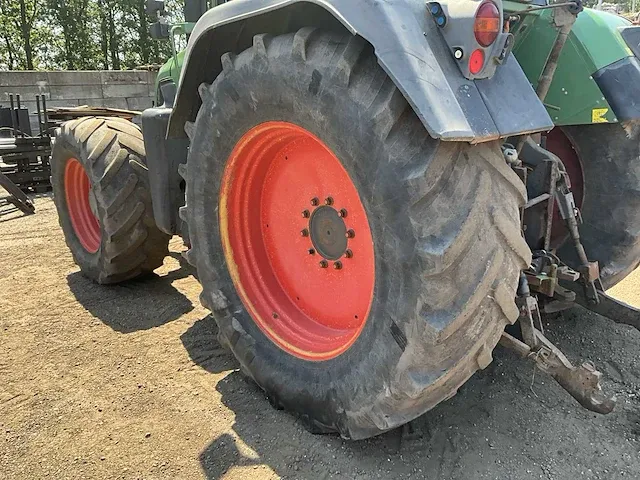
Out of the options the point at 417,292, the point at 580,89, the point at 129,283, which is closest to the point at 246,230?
the point at 417,292

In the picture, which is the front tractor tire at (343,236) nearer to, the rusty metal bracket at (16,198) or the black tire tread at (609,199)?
the black tire tread at (609,199)

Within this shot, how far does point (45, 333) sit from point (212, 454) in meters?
1.72

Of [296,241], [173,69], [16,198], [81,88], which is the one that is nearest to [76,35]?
[81,88]

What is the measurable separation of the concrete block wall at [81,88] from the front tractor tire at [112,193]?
24.0 feet

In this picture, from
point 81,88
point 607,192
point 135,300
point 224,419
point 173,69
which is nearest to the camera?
point 224,419

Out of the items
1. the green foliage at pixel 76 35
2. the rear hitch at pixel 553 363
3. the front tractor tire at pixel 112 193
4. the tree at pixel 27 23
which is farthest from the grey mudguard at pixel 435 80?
the tree at pixel 27 23

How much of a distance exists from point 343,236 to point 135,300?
2168 mm

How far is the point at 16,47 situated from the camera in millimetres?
A: 22250

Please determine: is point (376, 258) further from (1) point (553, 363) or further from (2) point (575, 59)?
(2) point (575, 59)

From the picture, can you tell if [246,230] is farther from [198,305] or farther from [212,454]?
[198,305]

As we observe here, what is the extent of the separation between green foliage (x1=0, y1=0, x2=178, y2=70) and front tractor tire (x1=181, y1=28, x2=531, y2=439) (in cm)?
2090

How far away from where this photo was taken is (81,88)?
10.9 m

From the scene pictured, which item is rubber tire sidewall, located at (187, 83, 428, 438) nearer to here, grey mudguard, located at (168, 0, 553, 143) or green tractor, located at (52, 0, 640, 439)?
green tractor, located at (52, 0, 640, 439)

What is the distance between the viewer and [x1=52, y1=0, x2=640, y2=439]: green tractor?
5.53 ft
